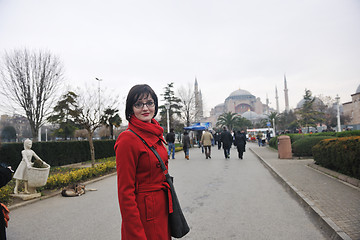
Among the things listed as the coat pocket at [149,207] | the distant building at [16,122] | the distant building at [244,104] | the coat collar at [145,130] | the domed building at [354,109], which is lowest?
the coat pocket at [149,207]

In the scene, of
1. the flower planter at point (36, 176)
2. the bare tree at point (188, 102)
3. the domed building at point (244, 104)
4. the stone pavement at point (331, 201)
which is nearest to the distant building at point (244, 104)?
the domed building at point (244, 104)

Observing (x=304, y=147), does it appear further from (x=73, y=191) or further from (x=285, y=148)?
(x=73, y=191)

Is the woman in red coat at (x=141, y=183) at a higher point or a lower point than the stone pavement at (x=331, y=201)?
higher

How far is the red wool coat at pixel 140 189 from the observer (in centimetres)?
182

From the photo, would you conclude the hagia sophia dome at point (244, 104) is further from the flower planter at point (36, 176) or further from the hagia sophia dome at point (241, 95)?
the flower planter at point (36, 176)

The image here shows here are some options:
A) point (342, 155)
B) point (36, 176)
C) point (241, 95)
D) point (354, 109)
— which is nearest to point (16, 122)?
point (36, 176)

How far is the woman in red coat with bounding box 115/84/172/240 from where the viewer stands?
6.00 ft

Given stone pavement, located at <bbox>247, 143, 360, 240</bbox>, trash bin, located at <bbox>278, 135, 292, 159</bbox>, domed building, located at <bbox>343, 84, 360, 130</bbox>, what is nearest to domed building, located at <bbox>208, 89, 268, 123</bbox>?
domed building, located at <bbox>343, 84, 360, 130</bbox>

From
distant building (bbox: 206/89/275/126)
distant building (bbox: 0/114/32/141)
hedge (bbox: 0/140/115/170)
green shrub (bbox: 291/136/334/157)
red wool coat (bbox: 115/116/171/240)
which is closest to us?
red wool coat (bbox: 115/116/171/240)

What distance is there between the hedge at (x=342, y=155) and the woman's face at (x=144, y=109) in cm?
656

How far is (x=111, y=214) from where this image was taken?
5367 mm

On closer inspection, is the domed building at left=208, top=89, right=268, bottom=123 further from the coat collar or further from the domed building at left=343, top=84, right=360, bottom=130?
the coat collar

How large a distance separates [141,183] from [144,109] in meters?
0.61

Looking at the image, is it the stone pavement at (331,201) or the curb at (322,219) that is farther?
the stone pavement at (331,201)
